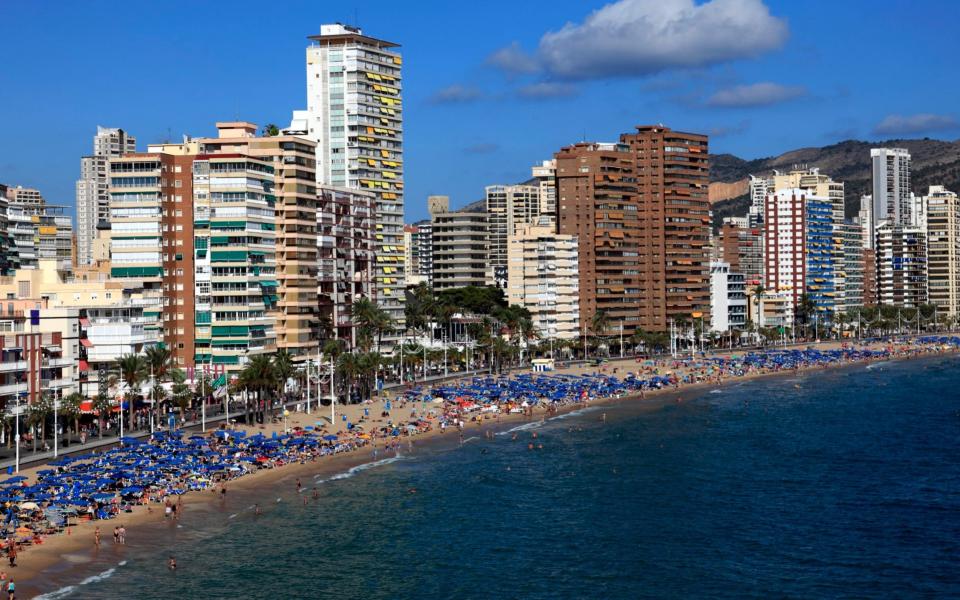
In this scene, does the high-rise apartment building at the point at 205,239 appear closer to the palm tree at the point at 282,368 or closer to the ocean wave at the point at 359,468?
the palm tree at the point at 282,368

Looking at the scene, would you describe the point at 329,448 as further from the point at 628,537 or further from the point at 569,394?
the point at 569,394

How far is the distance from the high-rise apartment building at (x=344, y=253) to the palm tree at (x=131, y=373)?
4282cm

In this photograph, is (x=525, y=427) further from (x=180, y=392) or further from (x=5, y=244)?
(x=5, y=244)

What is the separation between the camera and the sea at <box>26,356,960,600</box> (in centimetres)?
6506

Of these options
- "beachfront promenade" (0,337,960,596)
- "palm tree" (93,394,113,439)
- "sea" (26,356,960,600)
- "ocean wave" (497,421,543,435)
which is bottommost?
"sea" (26,356,960,600)

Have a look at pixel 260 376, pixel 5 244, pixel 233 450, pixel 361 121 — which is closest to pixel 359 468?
pixel 233 450

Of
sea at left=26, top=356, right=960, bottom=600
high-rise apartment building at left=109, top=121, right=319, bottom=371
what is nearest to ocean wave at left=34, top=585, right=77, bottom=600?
sea at left=26, top=356, right=960, bottom=600

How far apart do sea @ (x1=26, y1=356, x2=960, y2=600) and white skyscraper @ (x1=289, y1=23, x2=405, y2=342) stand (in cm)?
6828

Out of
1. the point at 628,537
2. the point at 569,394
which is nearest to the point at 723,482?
the point at 628,537

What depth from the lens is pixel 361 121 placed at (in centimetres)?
18262

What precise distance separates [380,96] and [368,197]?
22.6 meters

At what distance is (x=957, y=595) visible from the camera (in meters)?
63.7

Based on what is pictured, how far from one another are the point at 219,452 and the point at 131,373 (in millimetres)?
15807

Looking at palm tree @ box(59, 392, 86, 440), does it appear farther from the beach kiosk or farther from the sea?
the beach kiosk
